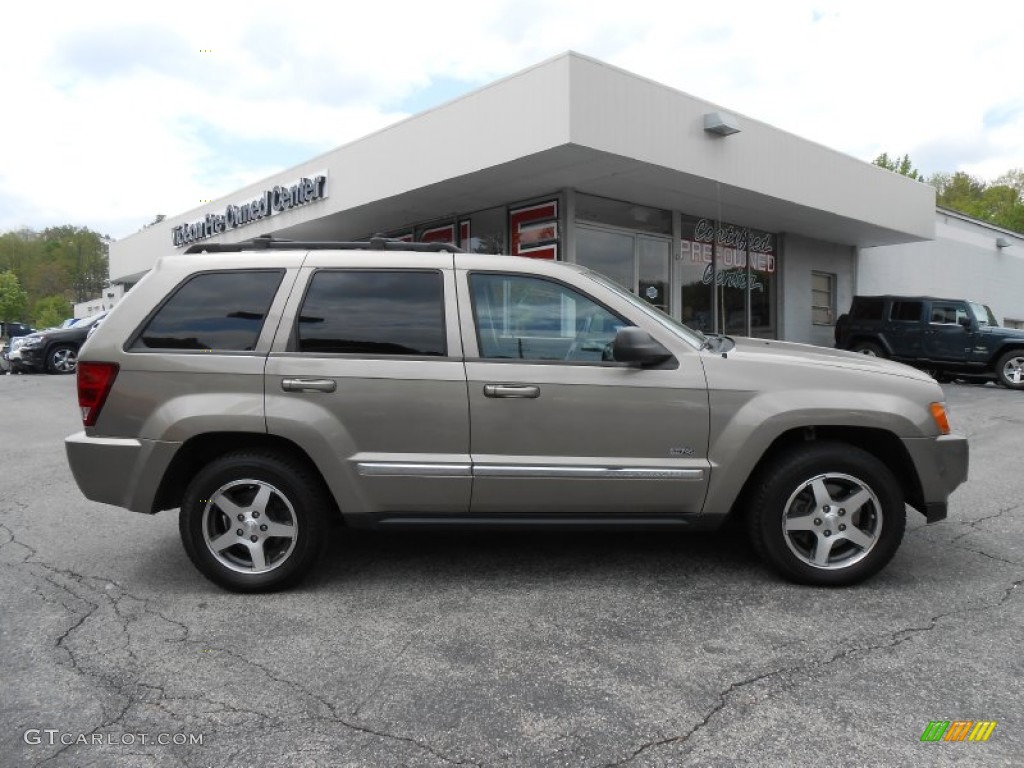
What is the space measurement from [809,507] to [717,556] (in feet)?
2.29

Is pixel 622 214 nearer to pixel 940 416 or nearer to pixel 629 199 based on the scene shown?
pixel 629 199

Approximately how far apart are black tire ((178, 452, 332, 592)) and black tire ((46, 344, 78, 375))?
17.3m

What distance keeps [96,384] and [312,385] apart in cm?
114

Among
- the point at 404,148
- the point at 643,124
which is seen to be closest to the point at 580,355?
the point at 643,124

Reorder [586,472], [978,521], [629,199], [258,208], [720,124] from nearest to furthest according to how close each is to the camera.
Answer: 1. [586,472]
2. [978,521]
3. [720,124]
4. [629,199]
5. [258,208]

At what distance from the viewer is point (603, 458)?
3.65m

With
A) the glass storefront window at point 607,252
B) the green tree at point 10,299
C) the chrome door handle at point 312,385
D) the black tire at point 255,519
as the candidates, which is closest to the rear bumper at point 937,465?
the chrome door handle at point 312,385

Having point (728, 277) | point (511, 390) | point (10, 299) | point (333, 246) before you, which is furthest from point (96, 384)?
point (10, 299)

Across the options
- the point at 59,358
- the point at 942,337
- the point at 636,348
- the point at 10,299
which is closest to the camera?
the point at 636,348

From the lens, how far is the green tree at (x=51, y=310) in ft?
291

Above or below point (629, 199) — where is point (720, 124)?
above

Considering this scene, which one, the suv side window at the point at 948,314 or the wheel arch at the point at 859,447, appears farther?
the suv side window at the point at 948,314

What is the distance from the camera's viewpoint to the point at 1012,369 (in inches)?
554

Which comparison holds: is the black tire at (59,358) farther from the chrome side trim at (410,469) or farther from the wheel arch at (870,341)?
the wheel arch at (870,341)
